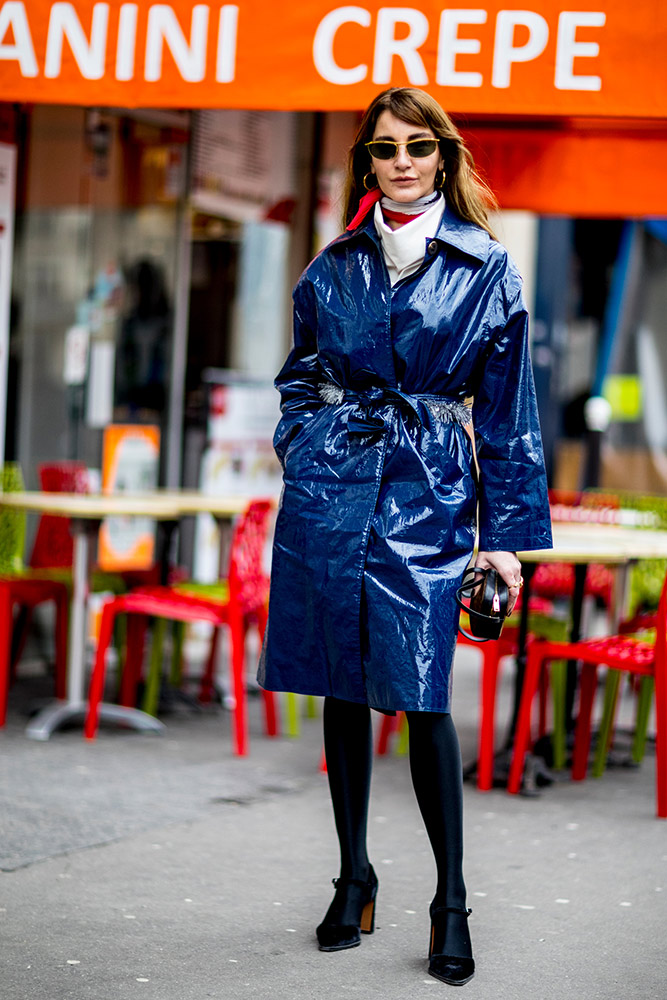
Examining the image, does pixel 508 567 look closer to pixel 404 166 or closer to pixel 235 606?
pixel 404 166

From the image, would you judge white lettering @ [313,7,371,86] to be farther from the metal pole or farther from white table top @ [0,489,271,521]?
the metal pole

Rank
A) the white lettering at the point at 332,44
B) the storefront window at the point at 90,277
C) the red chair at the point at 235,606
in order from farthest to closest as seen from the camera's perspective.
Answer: the storefront window at the point at 90,277 → the red chair at the point at 235,606 → the white lettering at the point at 332,44

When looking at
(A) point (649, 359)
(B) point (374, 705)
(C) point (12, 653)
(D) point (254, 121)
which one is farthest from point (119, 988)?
(A) point (649, 359)

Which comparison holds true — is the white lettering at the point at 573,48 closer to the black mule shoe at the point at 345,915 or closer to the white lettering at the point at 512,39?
the white lettering at the point at 512,39

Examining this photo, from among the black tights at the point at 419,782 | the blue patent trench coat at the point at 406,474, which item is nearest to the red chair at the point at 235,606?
the black tights at the point at 419,782

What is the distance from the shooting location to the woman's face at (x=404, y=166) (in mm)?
3396

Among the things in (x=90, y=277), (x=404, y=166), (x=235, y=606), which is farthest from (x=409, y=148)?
(x=90, y=277)

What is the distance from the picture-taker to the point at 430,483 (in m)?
3.29

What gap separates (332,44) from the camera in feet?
16.5

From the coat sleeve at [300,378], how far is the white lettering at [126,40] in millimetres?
1980

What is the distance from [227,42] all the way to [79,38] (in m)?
0.55

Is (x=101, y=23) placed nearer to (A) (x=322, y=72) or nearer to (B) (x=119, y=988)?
(A) (x=322, y=72)

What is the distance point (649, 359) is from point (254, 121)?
541 centimetres

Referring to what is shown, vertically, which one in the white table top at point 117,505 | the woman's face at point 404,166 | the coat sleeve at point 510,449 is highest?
the woman's face at point 404,166
